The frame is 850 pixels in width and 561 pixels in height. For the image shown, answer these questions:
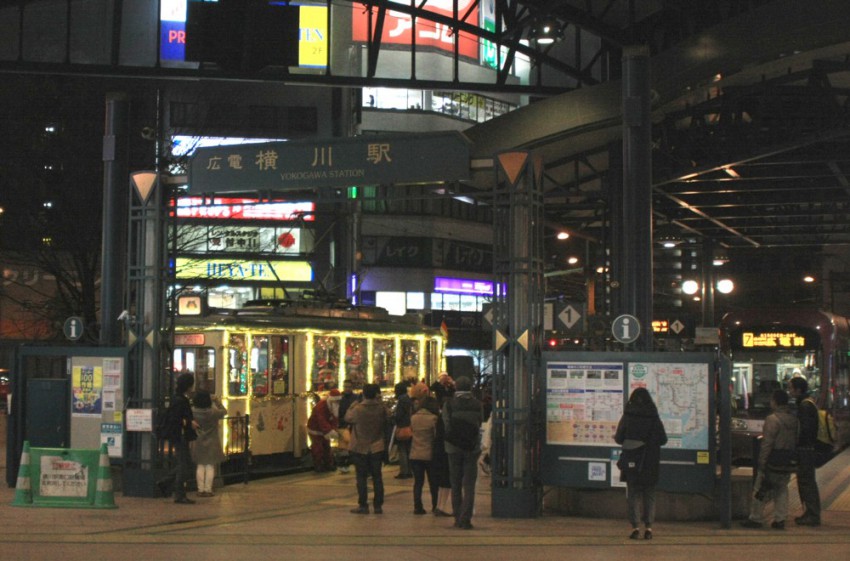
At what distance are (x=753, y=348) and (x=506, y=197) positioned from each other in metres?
Answer: 12.7

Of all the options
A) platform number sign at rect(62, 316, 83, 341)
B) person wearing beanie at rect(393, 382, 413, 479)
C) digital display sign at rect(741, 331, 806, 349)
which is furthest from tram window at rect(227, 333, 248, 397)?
digital display sign at rect(741, 331, 806, 349)

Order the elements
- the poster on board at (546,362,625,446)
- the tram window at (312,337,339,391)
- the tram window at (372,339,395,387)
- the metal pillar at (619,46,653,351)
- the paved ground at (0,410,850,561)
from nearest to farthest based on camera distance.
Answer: the paved ground at (0,410,850,561) < the poster on board at (546,362,625,446) < the metal pillar at (619,46,653,351) < the tram window at (312,337,339,391) < the tram window at (372,339,395,387)

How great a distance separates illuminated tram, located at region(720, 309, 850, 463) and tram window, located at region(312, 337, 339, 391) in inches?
342

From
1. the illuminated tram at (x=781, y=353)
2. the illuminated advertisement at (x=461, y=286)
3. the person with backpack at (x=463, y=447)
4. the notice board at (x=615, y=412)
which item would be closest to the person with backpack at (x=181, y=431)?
the person with backpack at (x=463, y=447)

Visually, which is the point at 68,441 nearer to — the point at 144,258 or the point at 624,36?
the point at 144,258

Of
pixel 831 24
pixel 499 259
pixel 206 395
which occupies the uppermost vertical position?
pixel 831 24

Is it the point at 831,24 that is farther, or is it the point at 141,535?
the point at 831,24

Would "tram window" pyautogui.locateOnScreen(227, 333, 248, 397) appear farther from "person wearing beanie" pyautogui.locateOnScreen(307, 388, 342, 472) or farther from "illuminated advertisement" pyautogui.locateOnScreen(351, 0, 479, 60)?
"illuminated advertisement" pyautogui.locateOnScreen(351, 0, 479, 60)

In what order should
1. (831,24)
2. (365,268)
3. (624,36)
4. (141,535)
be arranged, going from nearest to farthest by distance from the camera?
(141,535) < (831,24) < (624,36) < (365,268)

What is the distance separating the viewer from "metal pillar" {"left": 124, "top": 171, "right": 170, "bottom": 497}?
16.8 m

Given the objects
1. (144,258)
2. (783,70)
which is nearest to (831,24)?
(783,70)

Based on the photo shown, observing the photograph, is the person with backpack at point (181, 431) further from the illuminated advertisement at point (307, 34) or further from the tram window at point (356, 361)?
the illuminated advertisement at point (307, 34)

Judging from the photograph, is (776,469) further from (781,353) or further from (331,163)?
(781,353)

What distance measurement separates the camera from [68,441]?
57.2ft
